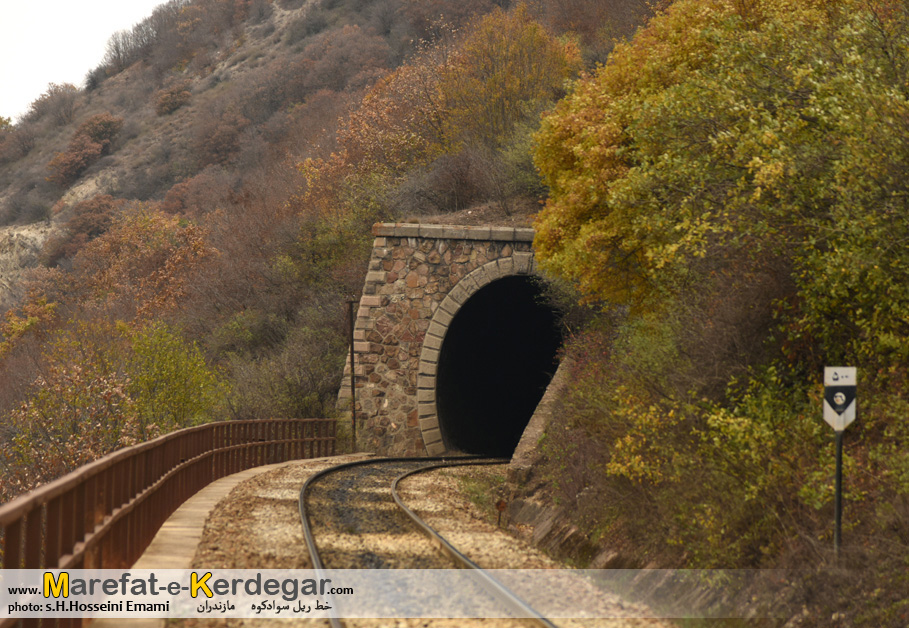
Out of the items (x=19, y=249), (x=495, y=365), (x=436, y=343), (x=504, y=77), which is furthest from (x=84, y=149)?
(x=436, y=343)

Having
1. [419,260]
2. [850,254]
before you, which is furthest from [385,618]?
[419,260]

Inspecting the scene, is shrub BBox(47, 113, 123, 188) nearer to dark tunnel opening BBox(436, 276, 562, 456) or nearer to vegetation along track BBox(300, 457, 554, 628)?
dark tunnel opening BBox(436, 276, 562, 456)

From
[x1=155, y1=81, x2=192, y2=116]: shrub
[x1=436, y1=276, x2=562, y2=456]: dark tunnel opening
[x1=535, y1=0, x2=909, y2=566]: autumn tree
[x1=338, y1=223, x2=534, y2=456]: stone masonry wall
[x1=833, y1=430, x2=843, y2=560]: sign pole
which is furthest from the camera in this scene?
[x1=155, y1=81, x2=192, y2=116]: shrub

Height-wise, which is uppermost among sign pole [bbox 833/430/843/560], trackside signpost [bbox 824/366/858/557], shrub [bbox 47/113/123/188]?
shrub [bbox 47/113/123/188]

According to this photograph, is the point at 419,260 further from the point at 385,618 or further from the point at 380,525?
the point at 385,618

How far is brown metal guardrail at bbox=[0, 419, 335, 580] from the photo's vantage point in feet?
16.1

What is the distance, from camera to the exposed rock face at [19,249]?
5838cm

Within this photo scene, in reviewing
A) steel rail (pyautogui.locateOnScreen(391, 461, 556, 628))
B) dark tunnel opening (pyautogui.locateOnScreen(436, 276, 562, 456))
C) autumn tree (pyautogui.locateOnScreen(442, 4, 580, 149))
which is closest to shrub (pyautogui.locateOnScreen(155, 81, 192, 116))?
autumn tree (pyautogui.locateOnScreen(442, 4, 580, 149))

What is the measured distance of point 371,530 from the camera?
10.8 meters

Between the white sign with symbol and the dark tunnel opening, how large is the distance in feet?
61.0

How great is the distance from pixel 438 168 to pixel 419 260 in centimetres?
650

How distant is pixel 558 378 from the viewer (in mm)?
17422

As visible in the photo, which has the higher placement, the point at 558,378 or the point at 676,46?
the point at 676,46

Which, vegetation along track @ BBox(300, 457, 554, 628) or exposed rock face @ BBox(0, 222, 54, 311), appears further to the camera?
exposed rock face @ BBox(0, 222, 54, 311)
